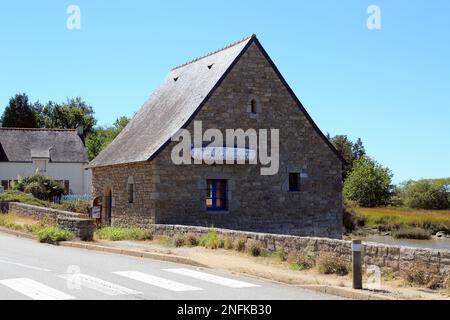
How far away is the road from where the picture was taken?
941 cm

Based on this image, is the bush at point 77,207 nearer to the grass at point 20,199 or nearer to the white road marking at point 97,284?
the grass at point 20,199

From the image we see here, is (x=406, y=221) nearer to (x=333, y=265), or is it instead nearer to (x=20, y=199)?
(x=20, y=199)

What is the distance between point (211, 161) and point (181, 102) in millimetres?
3513

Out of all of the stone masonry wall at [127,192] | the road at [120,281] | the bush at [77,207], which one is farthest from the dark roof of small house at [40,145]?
the road at [120,281]

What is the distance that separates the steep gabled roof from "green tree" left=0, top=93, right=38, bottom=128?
44189 millimetres

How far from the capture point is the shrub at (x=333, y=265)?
39.4 feet

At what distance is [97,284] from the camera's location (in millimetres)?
10305

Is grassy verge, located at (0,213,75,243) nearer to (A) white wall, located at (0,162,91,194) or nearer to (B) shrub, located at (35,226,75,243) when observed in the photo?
(B) shrub, located at (35,226,75,243)

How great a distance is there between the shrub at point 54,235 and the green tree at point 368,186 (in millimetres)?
47705

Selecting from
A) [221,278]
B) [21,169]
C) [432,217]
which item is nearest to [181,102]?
[221,278]

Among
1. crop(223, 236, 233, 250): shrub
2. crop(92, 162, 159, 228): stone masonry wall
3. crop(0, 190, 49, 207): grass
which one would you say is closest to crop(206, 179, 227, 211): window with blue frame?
crop(92, 162, 159, 228): stone masonry wall

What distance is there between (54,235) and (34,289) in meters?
9.03

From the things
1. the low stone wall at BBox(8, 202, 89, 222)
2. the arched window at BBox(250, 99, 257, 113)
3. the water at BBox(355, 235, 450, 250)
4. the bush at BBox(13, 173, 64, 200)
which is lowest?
the water at BBox(355, 235, 450, 250)
